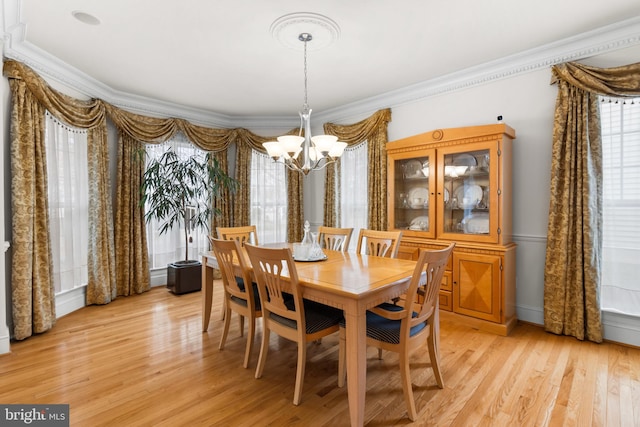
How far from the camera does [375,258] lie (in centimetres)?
268

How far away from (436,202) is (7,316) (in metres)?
4.21

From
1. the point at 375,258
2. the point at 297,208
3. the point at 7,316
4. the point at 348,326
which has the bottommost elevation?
the point at 7,316

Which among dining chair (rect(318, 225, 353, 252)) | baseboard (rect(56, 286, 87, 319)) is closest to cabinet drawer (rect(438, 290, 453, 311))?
dining chair (rect(318, 225, 353, 252))

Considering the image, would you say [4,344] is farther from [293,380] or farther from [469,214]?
[469,214]

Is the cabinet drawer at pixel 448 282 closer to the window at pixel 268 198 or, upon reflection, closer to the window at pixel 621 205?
the window at pixel 621 205

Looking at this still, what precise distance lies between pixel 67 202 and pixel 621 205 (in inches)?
211

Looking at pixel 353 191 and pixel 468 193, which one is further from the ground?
pixel 353 191

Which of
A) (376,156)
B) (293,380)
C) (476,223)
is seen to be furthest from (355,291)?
(376,156)

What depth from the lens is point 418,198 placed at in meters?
3.70

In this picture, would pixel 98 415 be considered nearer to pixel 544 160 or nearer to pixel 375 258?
pixel 375 258

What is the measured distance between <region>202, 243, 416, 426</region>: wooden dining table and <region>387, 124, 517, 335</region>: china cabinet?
109 centimetres

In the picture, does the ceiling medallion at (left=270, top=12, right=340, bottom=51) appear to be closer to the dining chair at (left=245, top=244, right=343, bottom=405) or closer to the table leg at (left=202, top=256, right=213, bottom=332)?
the dining chair at (left=245, top=244, right=343, bottom=405)

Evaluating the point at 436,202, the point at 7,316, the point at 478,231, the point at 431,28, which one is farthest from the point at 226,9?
the point at 7,316

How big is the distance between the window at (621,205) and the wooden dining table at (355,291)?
1.87 m
